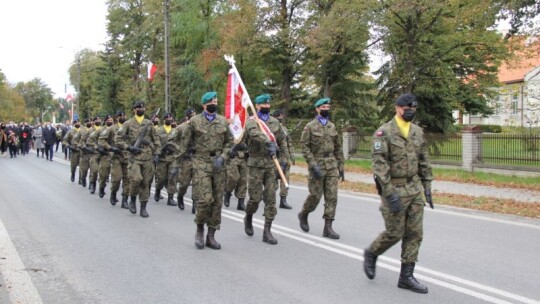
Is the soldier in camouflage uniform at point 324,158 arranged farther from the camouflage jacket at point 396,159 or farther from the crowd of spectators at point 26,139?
the crowd of spectators at point 26,139

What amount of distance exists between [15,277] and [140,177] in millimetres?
4184

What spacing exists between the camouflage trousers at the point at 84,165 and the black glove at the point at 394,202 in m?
12.0

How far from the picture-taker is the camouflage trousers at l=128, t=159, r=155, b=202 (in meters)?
9.97

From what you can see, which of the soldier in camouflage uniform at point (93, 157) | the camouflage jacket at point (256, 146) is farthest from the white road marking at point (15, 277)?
the soldier in camouflage uniform at point (93, 157)

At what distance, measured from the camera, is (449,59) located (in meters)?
24.5

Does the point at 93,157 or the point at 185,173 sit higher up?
the point at 93,157

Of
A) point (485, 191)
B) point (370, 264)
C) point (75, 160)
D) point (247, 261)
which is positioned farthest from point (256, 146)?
point (75, 160)

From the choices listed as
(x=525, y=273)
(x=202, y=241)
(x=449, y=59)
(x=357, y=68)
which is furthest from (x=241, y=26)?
(x=525, y=273)

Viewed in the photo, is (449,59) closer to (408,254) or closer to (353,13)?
(353,13)

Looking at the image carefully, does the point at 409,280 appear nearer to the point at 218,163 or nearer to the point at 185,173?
the point at 218,163

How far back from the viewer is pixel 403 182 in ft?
17.5

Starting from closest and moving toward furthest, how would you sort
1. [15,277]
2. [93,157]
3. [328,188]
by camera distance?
[15,277] → [328,188] → [93,157]

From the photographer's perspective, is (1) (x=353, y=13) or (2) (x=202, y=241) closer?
(2) (x=202, y=241)

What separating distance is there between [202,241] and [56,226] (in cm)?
313
